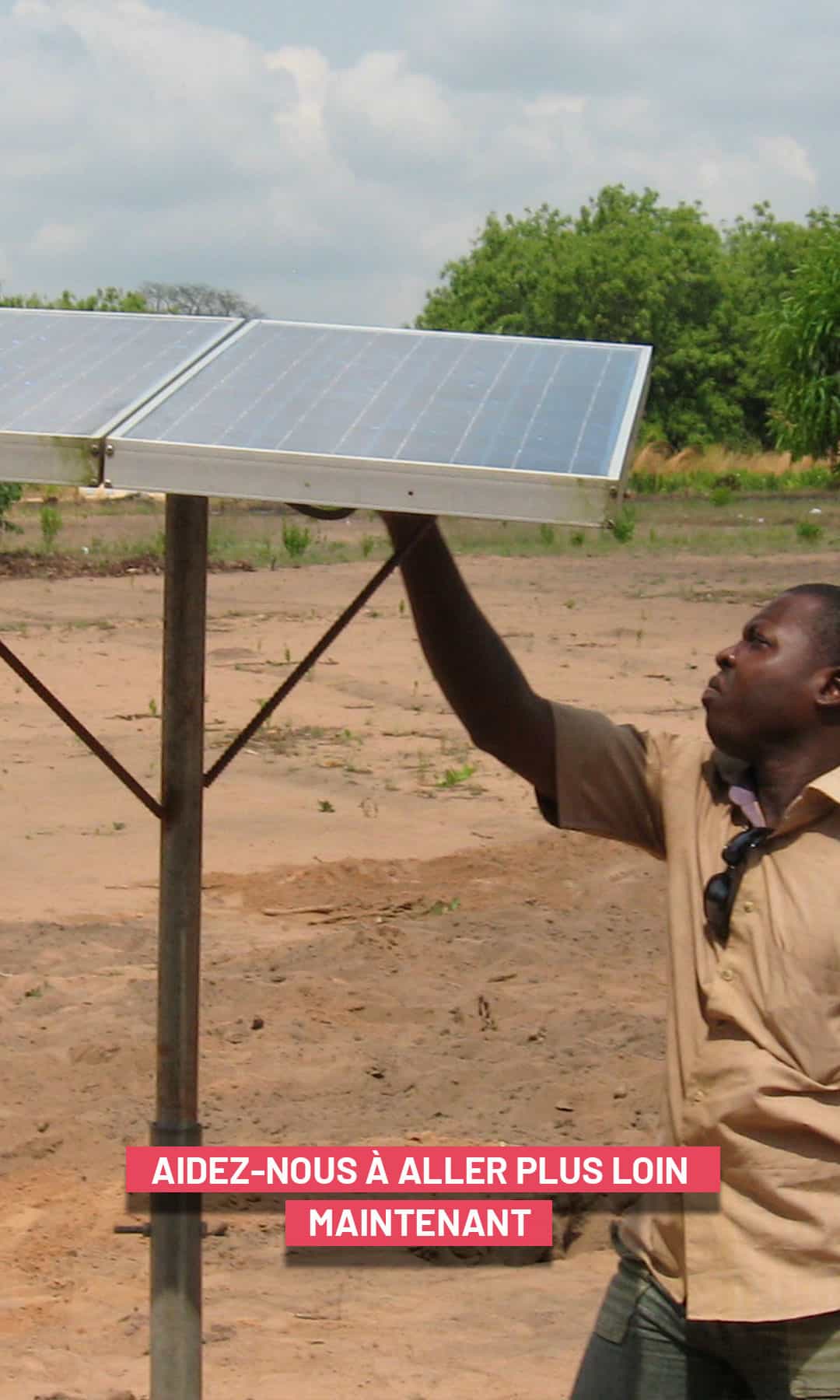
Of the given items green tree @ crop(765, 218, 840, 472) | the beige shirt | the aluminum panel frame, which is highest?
green tree @ crop(765, 218, 840, 472)

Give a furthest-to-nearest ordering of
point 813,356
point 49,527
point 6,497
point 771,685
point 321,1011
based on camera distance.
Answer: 1. point 813,356
2. point 49,527
3. point 6,497
4. point 321,1011
5. point 771,685

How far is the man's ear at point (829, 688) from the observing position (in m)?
2.23

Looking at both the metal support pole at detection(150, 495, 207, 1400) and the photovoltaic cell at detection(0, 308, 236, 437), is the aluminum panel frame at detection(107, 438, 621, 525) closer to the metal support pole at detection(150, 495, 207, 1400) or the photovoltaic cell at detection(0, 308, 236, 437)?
the photovoltaic cell at detection(0, 308, 236, 437)

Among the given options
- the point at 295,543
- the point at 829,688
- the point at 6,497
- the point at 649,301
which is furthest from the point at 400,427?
the point at 649,301

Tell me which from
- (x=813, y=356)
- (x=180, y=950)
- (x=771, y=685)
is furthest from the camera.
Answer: (x=813, y=356)

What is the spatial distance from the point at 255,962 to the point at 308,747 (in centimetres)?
356

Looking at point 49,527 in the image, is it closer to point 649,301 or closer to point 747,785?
point 747,785

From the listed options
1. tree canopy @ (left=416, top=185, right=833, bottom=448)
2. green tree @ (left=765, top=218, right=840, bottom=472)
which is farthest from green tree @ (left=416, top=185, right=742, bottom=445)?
green tree @ (left=765, top=218, right=840, bottom=472)

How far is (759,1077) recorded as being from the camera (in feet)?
6.78

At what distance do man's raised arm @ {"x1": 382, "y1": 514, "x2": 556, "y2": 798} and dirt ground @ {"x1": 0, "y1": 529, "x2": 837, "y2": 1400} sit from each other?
1.77 metres

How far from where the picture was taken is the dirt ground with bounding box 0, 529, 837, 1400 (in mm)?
3902

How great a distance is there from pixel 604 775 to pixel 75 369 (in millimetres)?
982

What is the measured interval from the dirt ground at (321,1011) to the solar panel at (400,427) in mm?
2010

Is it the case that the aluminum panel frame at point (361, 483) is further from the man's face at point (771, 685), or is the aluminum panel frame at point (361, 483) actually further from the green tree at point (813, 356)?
the green tree at point (813, 356)
